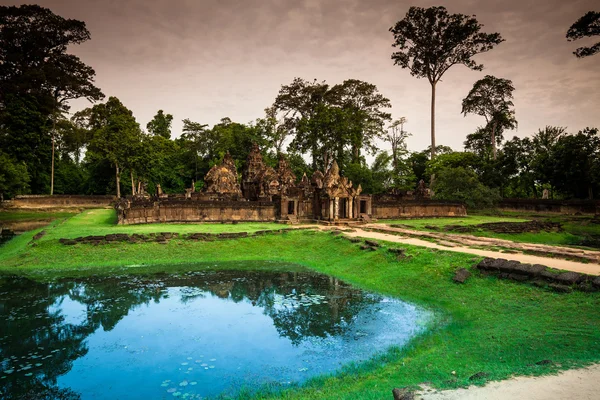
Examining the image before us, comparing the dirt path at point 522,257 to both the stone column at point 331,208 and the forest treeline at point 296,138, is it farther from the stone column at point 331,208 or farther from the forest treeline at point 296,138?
the forest treeline at point 296,138

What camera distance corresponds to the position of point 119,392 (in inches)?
221

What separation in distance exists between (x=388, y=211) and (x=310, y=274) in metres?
15.8

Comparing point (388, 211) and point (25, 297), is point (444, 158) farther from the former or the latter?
point (25, 297)

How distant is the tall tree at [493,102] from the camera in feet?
143

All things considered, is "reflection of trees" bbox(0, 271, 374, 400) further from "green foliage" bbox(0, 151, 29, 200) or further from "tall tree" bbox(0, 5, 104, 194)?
"tall tree" bbox(0, 5, 104, 194)

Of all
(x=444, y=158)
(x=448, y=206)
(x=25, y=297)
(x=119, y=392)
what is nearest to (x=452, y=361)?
(x=119, y=392)

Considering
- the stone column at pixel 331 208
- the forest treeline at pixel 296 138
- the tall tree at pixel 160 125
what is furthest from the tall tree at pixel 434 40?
the tall tree at pixel 160 125

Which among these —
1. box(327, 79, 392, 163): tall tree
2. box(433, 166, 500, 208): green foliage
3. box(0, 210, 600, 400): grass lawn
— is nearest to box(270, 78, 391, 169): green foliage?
box(327, 79, 392, 163): tall tree

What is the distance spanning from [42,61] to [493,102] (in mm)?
53225

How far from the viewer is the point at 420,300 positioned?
9.80 metres

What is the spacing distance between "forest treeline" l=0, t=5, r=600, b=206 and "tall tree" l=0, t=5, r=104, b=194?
11 centimetres

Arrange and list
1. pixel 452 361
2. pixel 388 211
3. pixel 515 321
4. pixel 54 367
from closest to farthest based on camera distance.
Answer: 1. pixel 452 361
2. pixel 54 367
3. pixel 515 321
4. pixel 388 211

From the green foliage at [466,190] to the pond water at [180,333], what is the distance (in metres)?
22.7

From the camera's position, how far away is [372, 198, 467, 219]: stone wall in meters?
27.6
